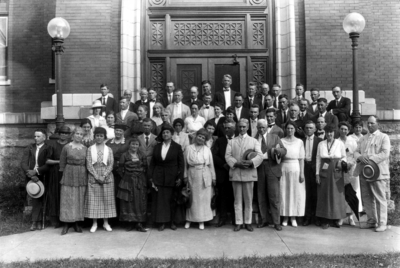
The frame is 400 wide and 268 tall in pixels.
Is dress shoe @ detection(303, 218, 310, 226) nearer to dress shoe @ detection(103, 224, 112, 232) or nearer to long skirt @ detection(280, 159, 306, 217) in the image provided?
long skirt @ detection(280, 159, 306, 217)

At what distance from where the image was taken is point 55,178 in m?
7.40

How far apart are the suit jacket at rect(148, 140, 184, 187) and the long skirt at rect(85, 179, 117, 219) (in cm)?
81

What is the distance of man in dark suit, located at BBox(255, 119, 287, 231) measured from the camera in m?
6.96

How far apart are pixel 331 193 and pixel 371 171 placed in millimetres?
798

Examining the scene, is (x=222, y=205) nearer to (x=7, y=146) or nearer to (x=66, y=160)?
(x=66, y=160)

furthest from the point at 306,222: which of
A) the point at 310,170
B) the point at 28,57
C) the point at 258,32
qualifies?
the point at 28,57

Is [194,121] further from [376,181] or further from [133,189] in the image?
[376,181]

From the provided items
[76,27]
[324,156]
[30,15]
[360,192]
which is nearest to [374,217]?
[360,192]

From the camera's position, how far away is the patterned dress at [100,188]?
686cm

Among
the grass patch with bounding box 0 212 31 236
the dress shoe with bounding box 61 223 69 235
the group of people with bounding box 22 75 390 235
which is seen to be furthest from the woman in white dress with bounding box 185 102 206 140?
the grass patch with bounding box 0 212 31 236

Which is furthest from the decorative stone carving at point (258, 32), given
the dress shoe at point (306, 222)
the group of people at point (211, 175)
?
the dress shoe at point (306, 222)

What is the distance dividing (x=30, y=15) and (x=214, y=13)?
19.1 feet

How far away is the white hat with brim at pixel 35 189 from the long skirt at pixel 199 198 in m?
2.87

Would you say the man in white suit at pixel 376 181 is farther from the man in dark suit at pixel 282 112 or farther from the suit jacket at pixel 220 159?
the suit jacket at pixel 220 159
